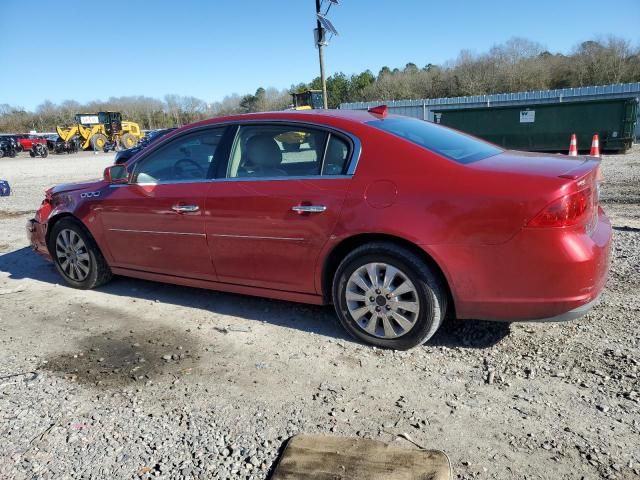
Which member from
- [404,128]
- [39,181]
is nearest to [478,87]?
[39,181]

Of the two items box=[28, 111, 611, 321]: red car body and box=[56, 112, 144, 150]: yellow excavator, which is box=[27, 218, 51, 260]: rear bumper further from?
box=[56, 112, 144, 150]: yellow excavator

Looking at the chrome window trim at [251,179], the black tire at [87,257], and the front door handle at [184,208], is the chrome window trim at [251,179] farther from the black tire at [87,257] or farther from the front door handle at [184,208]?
the black tire at [87,257]

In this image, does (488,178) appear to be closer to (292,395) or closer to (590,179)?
(590,179)

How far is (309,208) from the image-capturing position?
353 cm

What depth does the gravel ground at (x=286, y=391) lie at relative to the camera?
2.47 metres

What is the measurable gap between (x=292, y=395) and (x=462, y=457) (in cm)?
105

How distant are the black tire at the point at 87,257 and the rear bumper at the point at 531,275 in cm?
343

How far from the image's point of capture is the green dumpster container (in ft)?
52.6

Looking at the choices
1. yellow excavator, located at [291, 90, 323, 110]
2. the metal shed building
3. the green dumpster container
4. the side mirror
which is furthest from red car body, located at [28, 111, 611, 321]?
yellow excavator, located at [291, 90, 323, 110]

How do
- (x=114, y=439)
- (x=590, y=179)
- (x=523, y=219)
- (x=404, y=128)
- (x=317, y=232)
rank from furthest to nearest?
(x=404, y=128) < (x=317, y=232) < (x=590, y=179) < (x=523, y=219) < (x=114, y=439)

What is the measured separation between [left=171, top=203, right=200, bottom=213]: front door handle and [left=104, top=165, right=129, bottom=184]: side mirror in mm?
706

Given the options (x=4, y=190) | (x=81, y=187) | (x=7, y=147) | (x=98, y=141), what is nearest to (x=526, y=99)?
(x=4, y=190)

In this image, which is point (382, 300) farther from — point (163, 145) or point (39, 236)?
point (39, 236)

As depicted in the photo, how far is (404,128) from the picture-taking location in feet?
12.3
